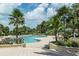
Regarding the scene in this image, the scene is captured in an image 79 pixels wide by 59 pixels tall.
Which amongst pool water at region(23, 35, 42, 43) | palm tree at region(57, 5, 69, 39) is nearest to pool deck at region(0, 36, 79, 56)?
pool water at region(23, 35, 42, 43)

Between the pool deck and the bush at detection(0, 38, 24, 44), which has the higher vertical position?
the bush at detection(0, 38, 24, 44)

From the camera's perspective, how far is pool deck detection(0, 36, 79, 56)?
3.23 metres

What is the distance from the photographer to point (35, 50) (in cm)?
326

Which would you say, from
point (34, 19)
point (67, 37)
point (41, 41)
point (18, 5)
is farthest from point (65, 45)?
point (18, 5)

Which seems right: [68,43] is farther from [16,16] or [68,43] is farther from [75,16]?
[16,16]

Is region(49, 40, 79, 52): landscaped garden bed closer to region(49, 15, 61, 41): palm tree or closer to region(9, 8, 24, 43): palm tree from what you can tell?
region(49, 15, 61, 41): palm tree

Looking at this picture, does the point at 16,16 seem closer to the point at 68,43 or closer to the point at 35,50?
the point at 35,50

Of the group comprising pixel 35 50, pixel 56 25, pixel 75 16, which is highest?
pixel 75 16

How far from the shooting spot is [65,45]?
3.29 metres

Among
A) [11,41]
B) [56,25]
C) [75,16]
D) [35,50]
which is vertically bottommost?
[35,50]

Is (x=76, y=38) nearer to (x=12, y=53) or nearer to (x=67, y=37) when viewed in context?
(x=67, y=37)

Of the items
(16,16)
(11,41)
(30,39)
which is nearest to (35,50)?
(30,39)

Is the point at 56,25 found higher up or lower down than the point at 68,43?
higher up

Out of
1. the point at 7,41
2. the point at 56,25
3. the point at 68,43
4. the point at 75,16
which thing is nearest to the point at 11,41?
the point at 7,41
